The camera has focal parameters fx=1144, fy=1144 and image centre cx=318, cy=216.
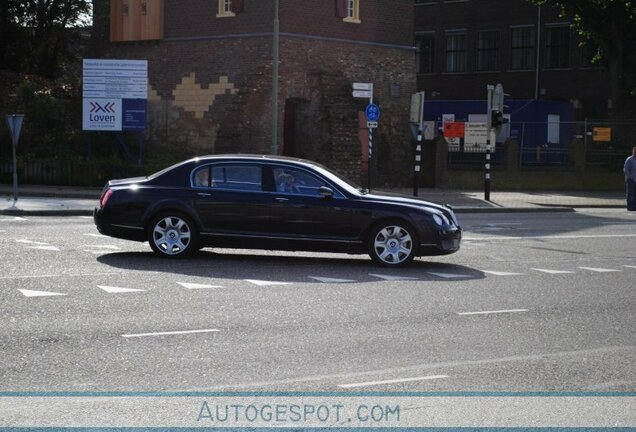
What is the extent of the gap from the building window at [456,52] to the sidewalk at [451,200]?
70.5 feet

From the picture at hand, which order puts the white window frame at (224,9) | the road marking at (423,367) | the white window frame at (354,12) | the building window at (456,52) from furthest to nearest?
the building window at (456,52)
the white window frame at (354,12)
the white window frame at (224,9)
the road marking at (423,367)

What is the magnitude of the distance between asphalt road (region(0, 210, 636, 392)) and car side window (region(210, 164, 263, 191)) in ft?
3.45

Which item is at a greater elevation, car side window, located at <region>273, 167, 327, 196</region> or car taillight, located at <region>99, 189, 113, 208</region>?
car side window, located at <region>273, 167, 327, 196</region>

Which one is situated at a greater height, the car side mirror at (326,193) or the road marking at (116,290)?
the car side mirror at (326,193)

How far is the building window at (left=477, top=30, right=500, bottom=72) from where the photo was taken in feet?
199

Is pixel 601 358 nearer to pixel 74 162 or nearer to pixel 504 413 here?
pixel 504 413

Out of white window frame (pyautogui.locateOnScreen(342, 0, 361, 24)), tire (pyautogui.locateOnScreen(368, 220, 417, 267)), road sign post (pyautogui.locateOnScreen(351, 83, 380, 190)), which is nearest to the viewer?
tire (pyautogui.locateOnScreen(368, 220, 417, 267))

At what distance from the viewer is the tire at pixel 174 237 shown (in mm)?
15945

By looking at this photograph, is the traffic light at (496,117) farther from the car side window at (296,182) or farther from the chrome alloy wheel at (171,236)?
the chrome alloy wheel at (171,236)

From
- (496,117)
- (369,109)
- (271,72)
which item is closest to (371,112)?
(369,109)

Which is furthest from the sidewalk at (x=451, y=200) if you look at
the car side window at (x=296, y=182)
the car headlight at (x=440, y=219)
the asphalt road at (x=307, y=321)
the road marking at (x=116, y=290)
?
the road marking at (x=116, y=290)

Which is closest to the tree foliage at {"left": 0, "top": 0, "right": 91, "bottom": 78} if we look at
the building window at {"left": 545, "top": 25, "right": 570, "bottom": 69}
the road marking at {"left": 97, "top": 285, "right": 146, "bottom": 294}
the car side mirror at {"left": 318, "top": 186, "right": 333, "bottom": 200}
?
the building window at {"left": 545, "top": 25, "right": 570, "bottom": 69}

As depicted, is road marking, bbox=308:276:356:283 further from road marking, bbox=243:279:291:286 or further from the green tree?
the green tree

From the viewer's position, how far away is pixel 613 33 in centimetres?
4950
